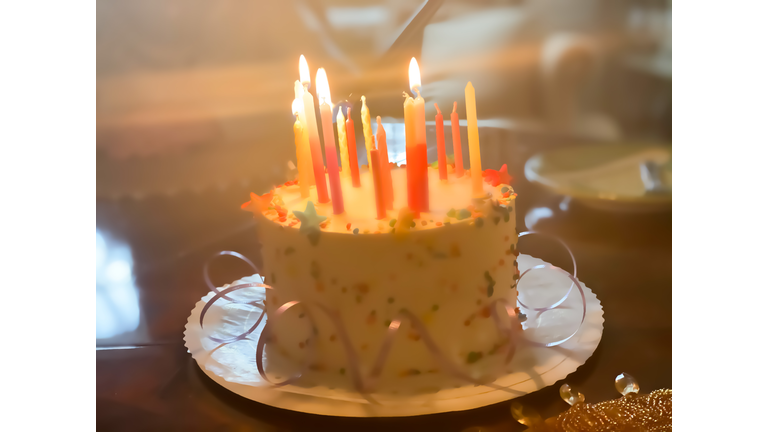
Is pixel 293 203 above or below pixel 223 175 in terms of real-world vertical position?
below

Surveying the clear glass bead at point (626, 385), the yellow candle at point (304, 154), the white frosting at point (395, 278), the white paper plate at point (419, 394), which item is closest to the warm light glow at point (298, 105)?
the yellow candle at point (304, 154)

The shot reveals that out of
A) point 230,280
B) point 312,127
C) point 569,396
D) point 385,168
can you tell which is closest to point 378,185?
point 385,168

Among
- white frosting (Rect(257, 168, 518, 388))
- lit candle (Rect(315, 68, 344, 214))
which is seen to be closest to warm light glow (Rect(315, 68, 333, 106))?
lit candle (Rect(315, 68, 344, 214))

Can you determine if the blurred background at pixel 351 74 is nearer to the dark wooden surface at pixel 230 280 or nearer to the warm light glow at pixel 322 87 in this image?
the dark wooden surface at pixel 230 280

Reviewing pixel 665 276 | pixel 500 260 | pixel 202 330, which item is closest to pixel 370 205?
pixel 500 260

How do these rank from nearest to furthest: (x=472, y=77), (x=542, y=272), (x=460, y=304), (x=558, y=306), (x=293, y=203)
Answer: (x=460, y=304), (x=293, y=203), (x=558, y=306), (x=542, y=272), (x=472, y=77)

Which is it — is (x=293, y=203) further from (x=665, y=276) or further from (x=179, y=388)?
(x=665, y=276)
